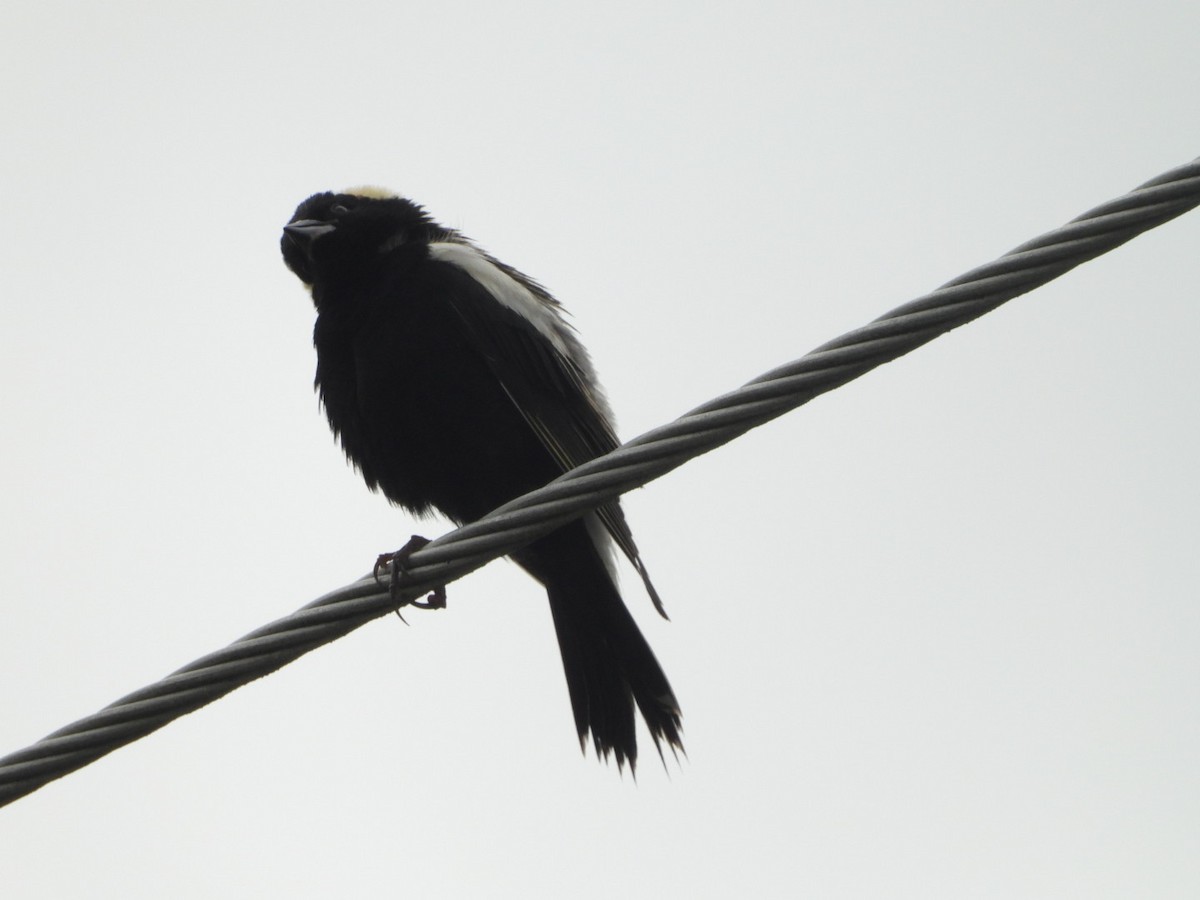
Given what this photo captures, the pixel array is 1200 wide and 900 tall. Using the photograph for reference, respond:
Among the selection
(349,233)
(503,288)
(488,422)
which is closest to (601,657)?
(488,422)

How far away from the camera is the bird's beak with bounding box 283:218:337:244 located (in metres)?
4.80

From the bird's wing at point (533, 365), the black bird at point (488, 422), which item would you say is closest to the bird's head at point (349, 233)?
the black bird at point (488, 422)

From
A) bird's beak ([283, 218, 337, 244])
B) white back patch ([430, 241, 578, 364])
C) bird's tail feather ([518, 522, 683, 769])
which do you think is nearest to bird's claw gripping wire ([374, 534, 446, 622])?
bird's tail feather ([518, 522, 683, 769])

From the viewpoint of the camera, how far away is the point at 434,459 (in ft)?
13.7

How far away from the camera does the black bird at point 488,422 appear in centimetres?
409

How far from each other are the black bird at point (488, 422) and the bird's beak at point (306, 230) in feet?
1.15

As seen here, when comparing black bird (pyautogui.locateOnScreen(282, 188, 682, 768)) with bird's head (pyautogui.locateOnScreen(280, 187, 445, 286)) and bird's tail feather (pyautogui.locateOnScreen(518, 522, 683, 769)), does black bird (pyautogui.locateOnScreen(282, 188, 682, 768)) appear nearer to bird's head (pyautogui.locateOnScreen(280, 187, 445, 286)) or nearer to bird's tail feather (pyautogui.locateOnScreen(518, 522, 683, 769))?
bird's tail feather (pyautogui.locateOnScreen(518, 522, 683, 769))

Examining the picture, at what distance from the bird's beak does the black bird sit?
35 cm

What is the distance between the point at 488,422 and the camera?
4.10m

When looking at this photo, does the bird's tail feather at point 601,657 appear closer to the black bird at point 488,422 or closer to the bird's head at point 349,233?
the black bird at point 488,422

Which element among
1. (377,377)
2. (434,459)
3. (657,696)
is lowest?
(657,696)

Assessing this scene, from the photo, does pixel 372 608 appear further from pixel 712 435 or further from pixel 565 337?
pixel 565 337

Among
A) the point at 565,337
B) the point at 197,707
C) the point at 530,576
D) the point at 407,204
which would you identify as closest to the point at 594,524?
the point at 530,576

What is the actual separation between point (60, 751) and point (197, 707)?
0.80 feet
